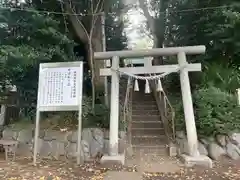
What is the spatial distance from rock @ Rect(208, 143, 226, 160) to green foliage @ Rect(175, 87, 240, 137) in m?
0.30

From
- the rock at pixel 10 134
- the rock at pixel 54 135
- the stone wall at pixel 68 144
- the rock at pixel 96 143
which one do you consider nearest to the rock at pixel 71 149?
the stone wall at pixel 68 144

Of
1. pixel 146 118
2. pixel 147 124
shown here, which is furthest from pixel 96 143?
pixel 146 118

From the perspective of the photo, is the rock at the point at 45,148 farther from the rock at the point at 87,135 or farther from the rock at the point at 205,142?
the rock at the point at 205,142

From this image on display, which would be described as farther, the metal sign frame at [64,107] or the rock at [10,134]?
the rock at [10,134]

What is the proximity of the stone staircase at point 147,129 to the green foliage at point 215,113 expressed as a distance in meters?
0.81

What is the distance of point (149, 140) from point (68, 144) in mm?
2219

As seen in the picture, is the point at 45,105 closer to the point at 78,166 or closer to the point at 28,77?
the point at 78,166

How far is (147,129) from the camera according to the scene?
7.55 metres

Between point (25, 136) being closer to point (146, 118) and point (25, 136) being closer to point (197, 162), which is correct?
point (146, 118)

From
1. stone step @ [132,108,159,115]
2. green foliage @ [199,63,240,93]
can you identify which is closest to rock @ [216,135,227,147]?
green foliage @ [199,63,240,93]

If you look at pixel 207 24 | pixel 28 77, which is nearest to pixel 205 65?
pixel 207 24

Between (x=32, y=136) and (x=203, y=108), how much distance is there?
460 cm

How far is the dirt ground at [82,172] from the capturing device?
192 inches

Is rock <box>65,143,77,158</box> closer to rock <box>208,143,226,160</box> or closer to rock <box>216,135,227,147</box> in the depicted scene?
rock <box>208,143,226,160</box>
